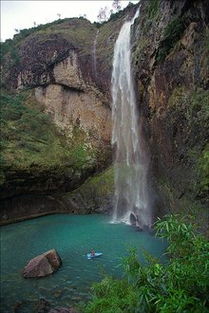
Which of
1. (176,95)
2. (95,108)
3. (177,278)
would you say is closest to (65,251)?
(176,95)

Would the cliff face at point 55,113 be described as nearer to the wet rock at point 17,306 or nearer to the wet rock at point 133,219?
the wet rock at point 133,219

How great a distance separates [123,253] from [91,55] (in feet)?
82.2

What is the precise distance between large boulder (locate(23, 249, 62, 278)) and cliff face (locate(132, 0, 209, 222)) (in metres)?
6.64

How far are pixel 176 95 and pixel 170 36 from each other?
3.54 metres

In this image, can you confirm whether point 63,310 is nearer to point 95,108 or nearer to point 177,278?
point 177,278

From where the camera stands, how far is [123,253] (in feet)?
57.6

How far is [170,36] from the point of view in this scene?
67.7ft

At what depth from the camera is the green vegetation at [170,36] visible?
19906mm

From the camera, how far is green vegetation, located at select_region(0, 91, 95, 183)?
97.1 ft

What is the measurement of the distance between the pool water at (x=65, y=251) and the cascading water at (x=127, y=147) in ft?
7.08

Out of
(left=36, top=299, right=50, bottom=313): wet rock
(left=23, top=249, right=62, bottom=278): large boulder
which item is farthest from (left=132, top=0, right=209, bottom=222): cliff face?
(left=36, top=299, right=50, bottom=313): wet rock

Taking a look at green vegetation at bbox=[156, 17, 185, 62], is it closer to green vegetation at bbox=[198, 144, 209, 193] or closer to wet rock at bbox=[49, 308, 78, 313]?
green vegetation at bbox=[198, 144, 209, 193]

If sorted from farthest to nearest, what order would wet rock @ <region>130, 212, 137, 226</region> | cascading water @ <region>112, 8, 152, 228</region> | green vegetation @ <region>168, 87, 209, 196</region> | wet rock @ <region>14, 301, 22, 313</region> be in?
cascading water @ <region>112, 8, 152, 228</region>, wet rock @ <region>130, 212, 137, 226</region>, green vegetation @ <region>168, 87, 209, 196</region>, wet rock @ <region>14, 301, 22, 313</region>

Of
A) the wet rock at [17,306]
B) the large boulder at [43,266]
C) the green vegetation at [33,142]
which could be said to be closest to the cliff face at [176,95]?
the large boulder at [43,266]
